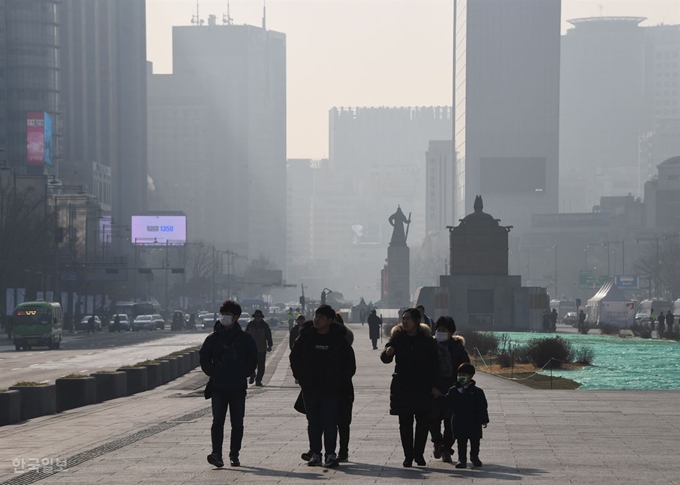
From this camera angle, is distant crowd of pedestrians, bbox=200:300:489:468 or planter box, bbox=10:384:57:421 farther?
planter box, bbox=10:384:57:421

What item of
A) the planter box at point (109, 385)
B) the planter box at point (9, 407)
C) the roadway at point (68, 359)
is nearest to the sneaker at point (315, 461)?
→ the planter box at point (9, 407)

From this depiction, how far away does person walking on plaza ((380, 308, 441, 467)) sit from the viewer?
58.7 feet

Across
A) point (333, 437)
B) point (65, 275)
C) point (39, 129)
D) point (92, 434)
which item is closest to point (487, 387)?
point (92, 434)

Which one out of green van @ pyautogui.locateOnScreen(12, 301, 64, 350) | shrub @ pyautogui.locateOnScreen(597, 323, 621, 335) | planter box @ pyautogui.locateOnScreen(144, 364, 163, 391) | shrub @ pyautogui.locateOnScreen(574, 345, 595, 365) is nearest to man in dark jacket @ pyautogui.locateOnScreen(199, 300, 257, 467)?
planter box @ pyautogui.locateOnScreen(144, 364, 163, 391)

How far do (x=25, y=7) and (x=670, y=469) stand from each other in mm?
175698

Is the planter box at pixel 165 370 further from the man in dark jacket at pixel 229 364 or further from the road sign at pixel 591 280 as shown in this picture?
the road sign at pixel 591 280

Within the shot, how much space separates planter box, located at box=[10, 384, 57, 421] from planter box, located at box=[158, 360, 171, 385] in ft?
41.5

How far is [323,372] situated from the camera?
1808 centimetres

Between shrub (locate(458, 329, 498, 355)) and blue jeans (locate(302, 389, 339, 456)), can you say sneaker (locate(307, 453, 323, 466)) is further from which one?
shrub (locate(458, 329, 498, 355))

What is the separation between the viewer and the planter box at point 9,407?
2583cm

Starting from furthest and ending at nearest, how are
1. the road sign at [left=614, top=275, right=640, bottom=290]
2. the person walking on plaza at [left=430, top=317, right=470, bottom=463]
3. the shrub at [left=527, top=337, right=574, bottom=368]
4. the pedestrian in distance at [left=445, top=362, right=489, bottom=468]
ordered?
the road sign at [left=614, top=275, right=640, bottom=290]
the shrub at [left=527, top=337, right=574, bottom=368]
the person walking on plaza at [left=430, top=317, right=470, bottom=463]
the pedestrian in distance at [left=445, top=362, right=489, bottom=468]

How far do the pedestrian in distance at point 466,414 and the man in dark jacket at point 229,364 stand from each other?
2.58m

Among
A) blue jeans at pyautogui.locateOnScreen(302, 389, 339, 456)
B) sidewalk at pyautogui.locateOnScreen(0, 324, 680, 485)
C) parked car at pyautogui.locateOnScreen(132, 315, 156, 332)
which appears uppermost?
blue jeans at pyautogui.locateOnScreen(302, 389, 339, 456)

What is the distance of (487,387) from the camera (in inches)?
1426
